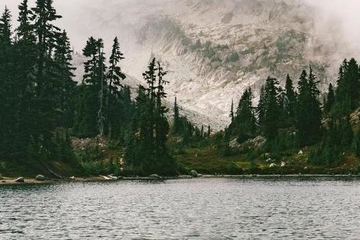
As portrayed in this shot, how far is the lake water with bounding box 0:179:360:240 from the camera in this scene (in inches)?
1391

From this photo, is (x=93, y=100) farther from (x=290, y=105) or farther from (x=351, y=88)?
(x=351, y=88)

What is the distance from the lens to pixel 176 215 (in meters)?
45.3

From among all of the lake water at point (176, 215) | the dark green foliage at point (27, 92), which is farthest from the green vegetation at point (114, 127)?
the lake water at point (176, 215)

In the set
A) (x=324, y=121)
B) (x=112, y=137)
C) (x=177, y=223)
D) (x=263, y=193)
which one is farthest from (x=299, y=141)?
(x=177, y=223)

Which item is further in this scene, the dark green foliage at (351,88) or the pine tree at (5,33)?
the dark green foliage at (351,88)

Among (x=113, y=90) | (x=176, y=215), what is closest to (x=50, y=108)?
(x=113, y=90)

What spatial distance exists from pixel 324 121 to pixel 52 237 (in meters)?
146

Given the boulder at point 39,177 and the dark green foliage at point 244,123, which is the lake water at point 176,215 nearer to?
the boulder at point 39,177

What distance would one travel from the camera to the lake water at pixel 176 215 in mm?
35344

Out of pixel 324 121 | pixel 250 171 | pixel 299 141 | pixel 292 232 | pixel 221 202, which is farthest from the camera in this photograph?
pixel 324 121

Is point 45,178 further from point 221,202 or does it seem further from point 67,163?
point 221,202

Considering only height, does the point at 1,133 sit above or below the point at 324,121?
below

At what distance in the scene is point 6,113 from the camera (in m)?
92.9

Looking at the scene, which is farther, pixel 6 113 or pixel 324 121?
pixel 324 121
